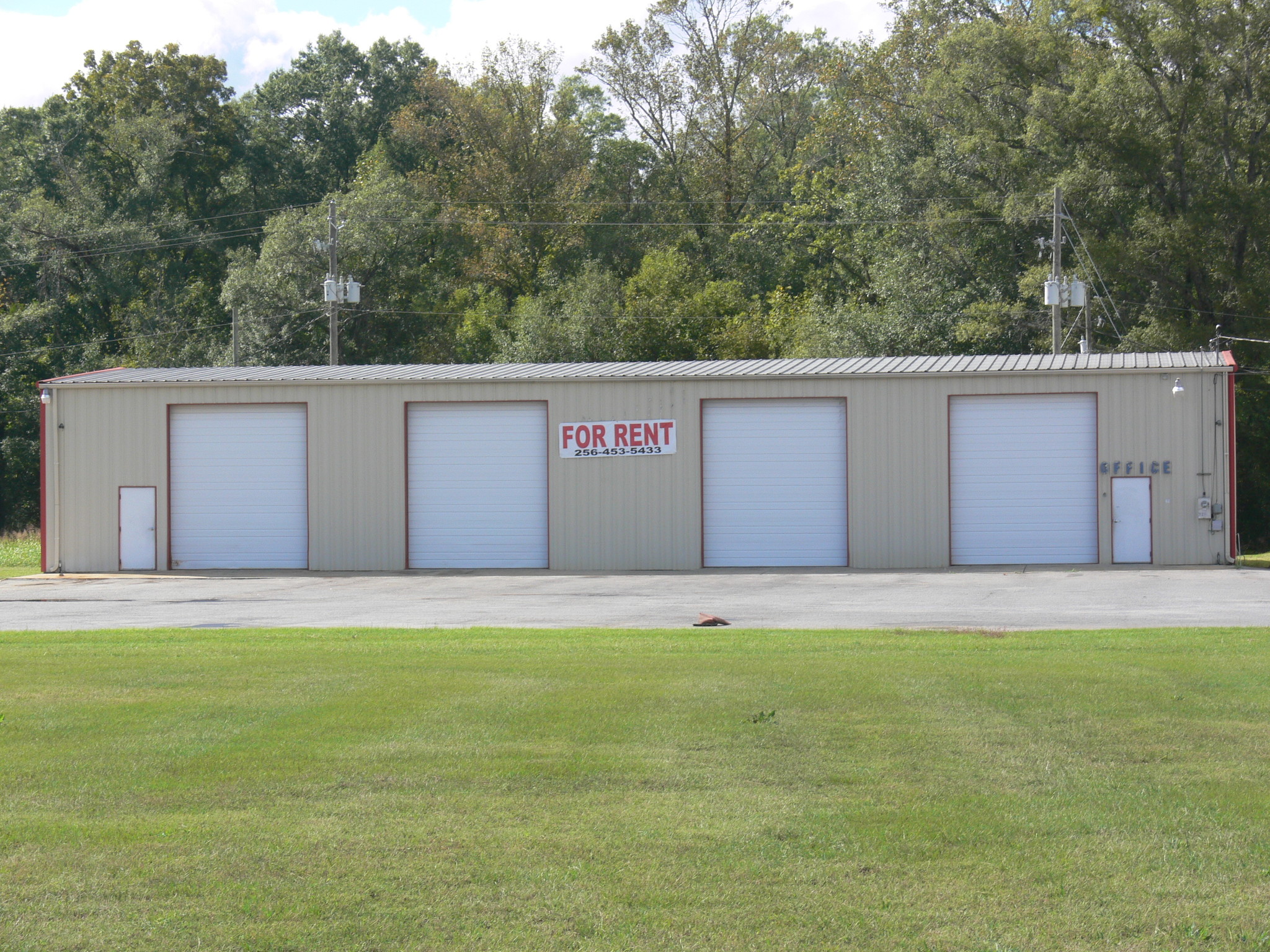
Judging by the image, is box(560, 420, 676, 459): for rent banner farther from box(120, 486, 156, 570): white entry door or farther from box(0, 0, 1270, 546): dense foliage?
box(0, 0, 1270, 546): dense foliage

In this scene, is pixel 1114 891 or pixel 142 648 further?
pixel 142 648

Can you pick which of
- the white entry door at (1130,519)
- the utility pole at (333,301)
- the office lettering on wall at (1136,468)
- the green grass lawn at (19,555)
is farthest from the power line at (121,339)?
the white entry door at (1130,519)

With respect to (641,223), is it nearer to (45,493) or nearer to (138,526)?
(138,526)

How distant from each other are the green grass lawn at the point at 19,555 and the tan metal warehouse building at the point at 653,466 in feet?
7.95

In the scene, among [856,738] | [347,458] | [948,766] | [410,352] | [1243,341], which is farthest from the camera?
[410,352]

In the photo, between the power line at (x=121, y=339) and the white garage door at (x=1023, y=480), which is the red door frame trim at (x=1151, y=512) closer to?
the white garage door at (x=1023, y=480)

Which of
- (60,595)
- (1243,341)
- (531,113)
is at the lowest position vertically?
(60,595)

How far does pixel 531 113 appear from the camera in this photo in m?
55.7

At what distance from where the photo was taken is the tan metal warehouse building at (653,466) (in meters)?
27.0

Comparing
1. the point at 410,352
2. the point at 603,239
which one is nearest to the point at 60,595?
the point at 410,352

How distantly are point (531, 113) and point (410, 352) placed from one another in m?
11.8

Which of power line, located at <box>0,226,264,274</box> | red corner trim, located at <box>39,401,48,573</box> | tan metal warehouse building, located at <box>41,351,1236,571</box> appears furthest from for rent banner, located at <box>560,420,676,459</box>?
power line, located at <box>0,226,264,274</box>

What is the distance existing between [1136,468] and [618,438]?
11.2 m

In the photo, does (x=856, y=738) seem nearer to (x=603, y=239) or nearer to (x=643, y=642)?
(x=643, y=642)
